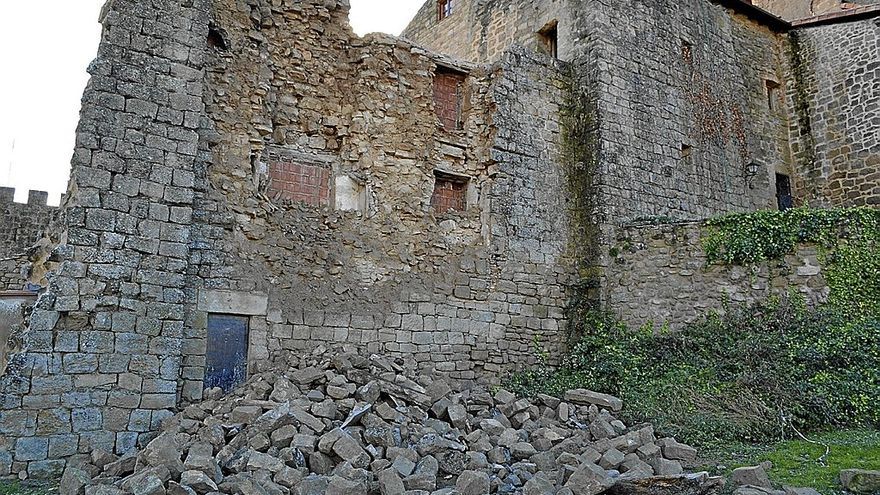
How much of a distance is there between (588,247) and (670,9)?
5.17m

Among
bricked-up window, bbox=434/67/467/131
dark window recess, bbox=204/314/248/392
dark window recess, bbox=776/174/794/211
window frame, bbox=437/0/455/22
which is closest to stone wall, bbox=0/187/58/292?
dark window recess, bbox=204/314/248/392

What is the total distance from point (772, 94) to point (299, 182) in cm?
1104

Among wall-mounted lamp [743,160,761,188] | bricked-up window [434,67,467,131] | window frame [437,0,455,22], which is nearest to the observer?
bricked-up window [434,67,467,131]

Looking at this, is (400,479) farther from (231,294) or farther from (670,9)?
(670,9)

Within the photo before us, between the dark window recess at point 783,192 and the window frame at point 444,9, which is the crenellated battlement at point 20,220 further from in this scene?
the dark window recess at point 783,192

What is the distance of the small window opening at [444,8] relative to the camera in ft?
48.8

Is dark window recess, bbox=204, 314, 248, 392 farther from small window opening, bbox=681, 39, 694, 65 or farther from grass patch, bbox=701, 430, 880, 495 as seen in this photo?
small window opening, bbox=681, 39, 694, 65

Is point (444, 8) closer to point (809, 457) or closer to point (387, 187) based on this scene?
point (387, 187)

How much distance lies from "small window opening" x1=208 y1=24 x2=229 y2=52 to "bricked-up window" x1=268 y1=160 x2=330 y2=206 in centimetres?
153

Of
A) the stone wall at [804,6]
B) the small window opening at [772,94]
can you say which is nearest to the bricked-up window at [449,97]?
the small window opening at [772,94]

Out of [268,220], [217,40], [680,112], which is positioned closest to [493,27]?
[680,112]

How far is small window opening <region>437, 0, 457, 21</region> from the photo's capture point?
14887 millimetres

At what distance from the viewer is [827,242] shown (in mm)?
9656

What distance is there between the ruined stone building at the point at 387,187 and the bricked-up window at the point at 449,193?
0.03 meters
